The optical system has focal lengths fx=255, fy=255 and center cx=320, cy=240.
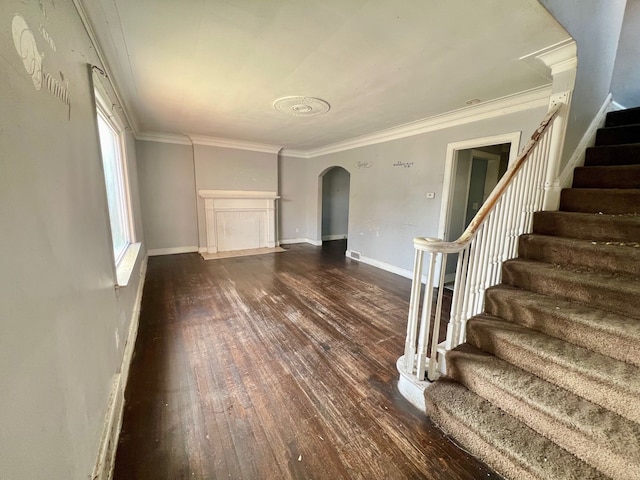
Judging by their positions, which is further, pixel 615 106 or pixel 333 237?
pixel 333 237

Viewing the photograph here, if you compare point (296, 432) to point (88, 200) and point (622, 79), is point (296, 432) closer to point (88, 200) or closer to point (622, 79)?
point (88, 200)

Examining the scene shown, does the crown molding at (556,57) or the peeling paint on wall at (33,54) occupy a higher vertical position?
the crown molding at (556,57)

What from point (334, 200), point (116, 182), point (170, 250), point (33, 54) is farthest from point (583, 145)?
point (170, 250)

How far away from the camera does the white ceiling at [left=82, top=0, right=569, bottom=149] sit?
1.63 meters

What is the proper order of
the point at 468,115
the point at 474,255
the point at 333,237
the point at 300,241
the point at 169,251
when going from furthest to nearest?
1. the point at 333,237
2. the point at 300,241
3. the point at 169,251
4. the point at 468,115
5. the point at 474,255

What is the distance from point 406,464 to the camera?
135 centimetres

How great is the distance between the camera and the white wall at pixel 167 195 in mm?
5262

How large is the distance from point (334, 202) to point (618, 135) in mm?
6022

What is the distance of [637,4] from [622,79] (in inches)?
33.2

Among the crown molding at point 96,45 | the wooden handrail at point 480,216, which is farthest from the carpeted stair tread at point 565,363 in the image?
the crown molding at point 96,45

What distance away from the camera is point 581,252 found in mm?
1839

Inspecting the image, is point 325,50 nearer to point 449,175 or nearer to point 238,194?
point 449,175

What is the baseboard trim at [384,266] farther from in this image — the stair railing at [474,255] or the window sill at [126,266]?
the window sill at [126,266]

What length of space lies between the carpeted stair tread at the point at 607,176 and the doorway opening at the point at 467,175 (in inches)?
30.3
